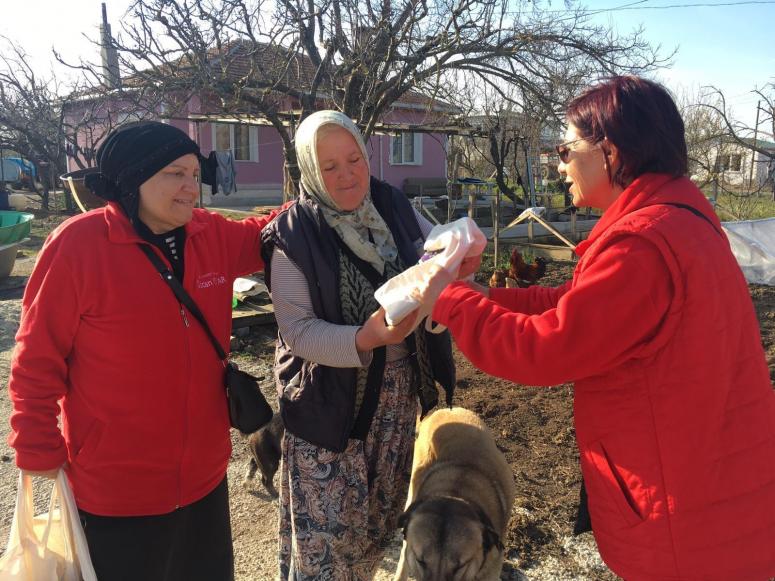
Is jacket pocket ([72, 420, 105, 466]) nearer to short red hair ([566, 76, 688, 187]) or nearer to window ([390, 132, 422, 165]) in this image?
short red hair ([566, 76, 688, 187])

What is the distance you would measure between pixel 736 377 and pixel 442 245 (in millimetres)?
880

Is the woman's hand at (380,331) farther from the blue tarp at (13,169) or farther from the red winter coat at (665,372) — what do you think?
the blue tarp at (13,169)

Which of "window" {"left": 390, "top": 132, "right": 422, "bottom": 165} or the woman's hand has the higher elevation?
"window" {"left": 390, "top": 132, "right": 422, "bottom": 165}

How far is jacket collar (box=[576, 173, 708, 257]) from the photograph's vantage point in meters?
1.61

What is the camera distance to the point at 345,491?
2375 millimetres

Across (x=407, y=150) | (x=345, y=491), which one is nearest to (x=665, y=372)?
(x=345, y=491)

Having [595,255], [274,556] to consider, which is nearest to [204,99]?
[274,556]

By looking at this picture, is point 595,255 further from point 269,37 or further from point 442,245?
point 269,37

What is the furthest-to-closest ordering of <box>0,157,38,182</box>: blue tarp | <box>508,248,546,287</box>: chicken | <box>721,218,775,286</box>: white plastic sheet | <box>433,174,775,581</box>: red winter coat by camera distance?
A: 1. <box>0,157,38,182</box>: blue tarp
2. <box>721,218,775,286</box>: white plastic sheet
3. <box>508,248,546,287</box>: chicken
4. <box>433,174,775,581</box>: red winter coat

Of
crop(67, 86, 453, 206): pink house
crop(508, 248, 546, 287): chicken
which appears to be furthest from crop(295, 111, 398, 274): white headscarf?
crop(67, 86, 453, 206): pink house

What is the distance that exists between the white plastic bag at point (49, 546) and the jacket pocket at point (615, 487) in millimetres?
1642

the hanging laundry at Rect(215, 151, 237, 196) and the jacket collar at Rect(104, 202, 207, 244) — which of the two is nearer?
the jacket collar at Rect(104, 202, 207, 244)

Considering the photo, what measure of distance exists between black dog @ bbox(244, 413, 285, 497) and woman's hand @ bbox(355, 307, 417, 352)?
A: 1.98m

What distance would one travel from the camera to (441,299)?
1812 mm
